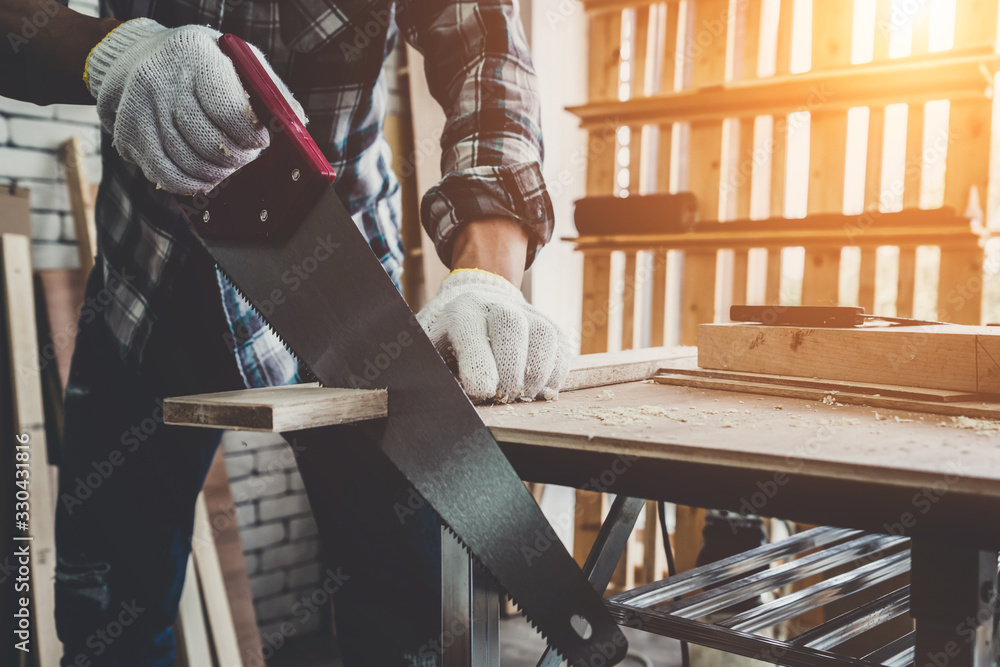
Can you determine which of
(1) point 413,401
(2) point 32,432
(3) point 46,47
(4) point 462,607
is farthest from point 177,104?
(2) point 32,432

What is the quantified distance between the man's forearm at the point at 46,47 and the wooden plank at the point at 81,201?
1.17 meters

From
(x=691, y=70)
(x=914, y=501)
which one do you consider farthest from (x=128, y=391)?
(x=691, y=70)

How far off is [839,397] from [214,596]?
5.78ft

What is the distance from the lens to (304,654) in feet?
8.51

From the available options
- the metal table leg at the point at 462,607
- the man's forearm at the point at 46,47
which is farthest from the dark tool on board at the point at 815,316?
the man's forearm at the point at 46,47

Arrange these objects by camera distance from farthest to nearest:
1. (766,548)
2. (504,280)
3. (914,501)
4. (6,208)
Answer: (6,208) < (766,548) < (504,280) < (914,501)

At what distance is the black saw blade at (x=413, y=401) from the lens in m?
0.75

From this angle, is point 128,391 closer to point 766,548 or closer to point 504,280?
point 504,280

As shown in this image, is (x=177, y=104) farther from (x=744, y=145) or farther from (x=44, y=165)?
(x=744, y=145)

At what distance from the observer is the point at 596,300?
3.16m

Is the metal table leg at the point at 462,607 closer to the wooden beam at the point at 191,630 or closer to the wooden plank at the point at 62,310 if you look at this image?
the wooden beam at the point at 191,630

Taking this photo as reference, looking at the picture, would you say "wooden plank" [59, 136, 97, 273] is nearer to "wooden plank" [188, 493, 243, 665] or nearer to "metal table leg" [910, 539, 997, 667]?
"wooden plank" [188, 493, 243, 665]

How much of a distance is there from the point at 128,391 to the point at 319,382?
63cm

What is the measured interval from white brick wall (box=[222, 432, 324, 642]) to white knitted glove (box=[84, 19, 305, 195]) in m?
1.82
